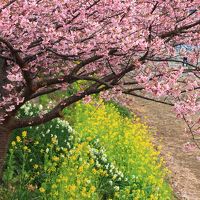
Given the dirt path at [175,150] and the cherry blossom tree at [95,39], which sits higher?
the dirt path at [175,150]

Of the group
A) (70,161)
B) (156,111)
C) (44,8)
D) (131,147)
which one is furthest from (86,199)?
(156,111)

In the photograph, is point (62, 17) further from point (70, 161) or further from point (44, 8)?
point (70, 161)

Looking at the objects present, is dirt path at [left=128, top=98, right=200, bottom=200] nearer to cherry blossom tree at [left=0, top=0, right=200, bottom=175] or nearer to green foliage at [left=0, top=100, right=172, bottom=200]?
green foliage at [left=0, top=100, right=172, bottom=200]

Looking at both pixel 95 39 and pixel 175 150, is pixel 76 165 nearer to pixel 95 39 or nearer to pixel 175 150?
pixel 95 39

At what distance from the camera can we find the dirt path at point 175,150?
9.12 metres

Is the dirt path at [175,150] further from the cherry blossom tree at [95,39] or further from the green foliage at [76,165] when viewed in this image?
the cherry blossom tree at [95,39]

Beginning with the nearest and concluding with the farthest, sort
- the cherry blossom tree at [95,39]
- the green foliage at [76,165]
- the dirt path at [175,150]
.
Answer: the cherry blossom tree at [95,39]
the green foliage at [76,165]
the dirt path at [175,150]

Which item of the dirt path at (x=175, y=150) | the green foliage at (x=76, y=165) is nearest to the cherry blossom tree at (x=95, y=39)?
the green foliage at (x=76, y=165)

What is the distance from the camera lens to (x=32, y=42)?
14.9 feet

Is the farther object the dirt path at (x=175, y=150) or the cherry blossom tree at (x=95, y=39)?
the dirt path at (x=175, y=150)

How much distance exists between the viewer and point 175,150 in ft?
37.0

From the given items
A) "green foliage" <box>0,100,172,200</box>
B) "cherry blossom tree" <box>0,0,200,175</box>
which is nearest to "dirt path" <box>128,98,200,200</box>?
"green foliage" <box>0,100,172,200</box>

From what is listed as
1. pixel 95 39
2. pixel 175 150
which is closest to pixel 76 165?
pixel 95 39

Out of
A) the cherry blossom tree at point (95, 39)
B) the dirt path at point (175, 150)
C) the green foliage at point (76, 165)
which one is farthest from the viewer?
the dirt path at point (175, 150)
